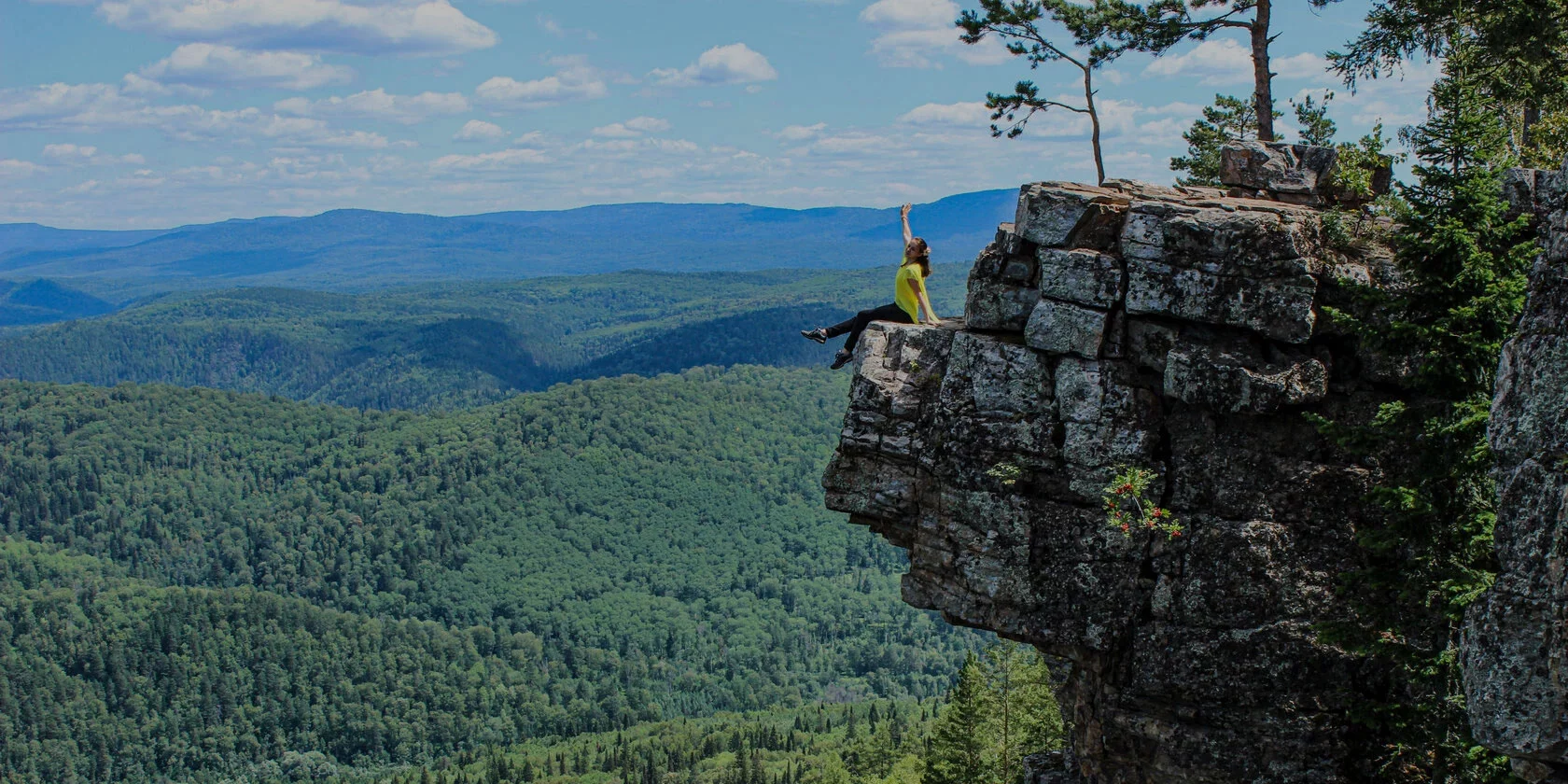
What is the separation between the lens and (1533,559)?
1180 cm

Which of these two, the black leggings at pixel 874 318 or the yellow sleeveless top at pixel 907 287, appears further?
the black leggings at pixel 874 318

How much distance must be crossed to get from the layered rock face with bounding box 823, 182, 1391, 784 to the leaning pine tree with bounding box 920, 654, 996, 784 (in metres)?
19.6

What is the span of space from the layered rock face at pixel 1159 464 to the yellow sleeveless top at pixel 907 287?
6.09ft

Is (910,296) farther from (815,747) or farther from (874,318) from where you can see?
(815,747)

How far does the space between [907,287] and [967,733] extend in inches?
886

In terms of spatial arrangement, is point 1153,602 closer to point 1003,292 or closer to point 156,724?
point 1003,292

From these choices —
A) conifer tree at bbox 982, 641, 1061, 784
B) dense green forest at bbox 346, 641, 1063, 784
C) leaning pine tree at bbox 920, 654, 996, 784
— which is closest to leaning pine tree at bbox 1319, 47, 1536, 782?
dense green forest at bbox 346, 641, 1063, 784

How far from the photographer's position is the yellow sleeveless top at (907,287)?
Answer: 20.6m

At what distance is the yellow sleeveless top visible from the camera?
20.6m

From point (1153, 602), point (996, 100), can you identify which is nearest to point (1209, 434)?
point (1153, 602)

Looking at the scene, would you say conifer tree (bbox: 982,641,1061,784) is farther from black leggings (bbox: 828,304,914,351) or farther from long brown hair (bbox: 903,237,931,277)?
long brown hair (bbox: 903,237,931,277)

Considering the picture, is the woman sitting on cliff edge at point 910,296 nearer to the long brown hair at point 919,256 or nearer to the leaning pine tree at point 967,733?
the long brown hair at point 919,256

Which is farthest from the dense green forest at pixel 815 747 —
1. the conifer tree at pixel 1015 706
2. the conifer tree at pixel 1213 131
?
the conifer tree at pixel 1213 131

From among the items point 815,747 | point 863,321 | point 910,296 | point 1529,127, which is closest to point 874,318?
point 863,321
